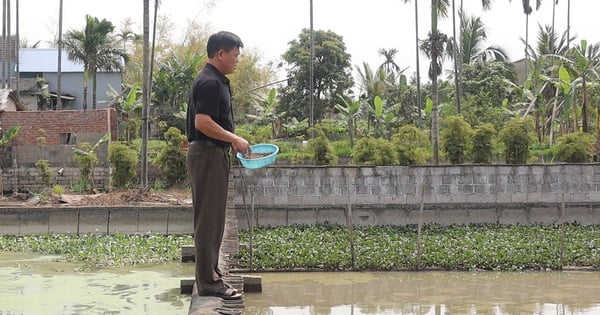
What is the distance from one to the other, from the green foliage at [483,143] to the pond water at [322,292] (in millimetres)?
5704

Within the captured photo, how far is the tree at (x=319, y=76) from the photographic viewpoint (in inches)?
1110

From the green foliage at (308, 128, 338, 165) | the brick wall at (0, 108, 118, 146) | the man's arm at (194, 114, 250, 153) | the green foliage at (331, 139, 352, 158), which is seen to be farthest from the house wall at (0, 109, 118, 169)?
the man's arm at (194, 114, 250, 153)

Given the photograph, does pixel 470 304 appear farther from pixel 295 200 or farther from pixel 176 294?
pixel 295 200

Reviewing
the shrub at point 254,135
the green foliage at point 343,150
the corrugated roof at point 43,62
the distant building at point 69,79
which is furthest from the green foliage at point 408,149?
the corrugated roof at point 43,62

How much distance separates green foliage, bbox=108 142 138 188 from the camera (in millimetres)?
16328

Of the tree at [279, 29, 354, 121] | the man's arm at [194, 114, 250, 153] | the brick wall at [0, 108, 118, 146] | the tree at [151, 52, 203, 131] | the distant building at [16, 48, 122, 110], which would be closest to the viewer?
the man's arm at [194, 114, 250, 153]

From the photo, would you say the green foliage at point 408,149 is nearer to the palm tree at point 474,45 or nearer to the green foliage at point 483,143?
the green foliage at point 483,143

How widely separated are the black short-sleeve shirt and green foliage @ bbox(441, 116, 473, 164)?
37.2ft

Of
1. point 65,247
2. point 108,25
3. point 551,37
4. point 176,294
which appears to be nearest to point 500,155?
point 65,247

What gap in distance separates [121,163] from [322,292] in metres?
9.42

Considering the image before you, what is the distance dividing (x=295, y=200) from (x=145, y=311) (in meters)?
6.71

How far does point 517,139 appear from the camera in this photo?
48.2ft

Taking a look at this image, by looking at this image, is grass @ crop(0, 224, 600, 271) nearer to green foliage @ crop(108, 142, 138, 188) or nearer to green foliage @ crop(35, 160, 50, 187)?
green foliage @ crop(108, 142, 138, 188)

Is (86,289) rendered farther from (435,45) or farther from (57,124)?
(435,45)
